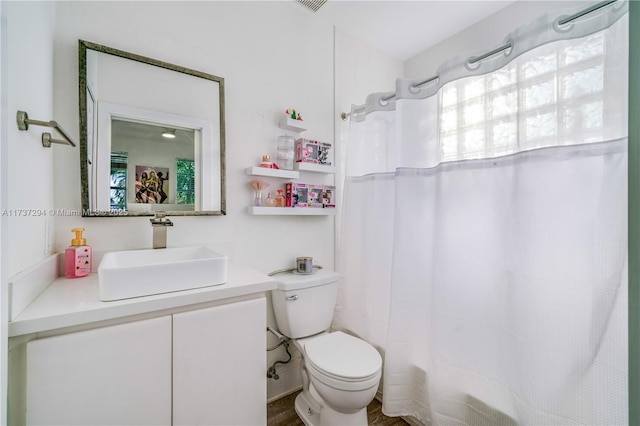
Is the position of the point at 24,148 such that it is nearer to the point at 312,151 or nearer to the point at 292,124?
the point at 292,124

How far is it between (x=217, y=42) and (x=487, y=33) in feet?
5.99

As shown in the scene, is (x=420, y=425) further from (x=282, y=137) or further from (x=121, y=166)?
(x=121, y=166)

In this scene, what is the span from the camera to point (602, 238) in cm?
95

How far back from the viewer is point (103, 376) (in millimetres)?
824

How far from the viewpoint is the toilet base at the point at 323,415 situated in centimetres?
134

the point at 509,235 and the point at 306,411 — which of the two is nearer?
the point at 509,235

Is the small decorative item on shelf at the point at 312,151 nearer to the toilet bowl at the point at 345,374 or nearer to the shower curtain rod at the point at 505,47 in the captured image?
the shower curtain rod at the point at 505,47

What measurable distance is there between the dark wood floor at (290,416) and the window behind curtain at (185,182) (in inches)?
52.2

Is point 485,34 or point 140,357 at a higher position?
point 485,34

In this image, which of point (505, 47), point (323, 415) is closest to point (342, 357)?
point (323, 415)

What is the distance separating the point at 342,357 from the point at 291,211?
2.86 feet

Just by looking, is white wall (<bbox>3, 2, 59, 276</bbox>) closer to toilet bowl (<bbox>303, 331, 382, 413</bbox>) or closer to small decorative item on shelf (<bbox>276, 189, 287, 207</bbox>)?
small decorative item on shelf (<bbox>276, 189, 287, 207</bbox>)

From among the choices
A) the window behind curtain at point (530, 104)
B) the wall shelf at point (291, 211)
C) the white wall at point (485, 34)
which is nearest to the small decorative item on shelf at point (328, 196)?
the wall shelf at point (291, 211)

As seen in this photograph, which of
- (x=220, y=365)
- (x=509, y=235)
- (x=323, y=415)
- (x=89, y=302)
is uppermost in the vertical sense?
(x=509, y=235)
